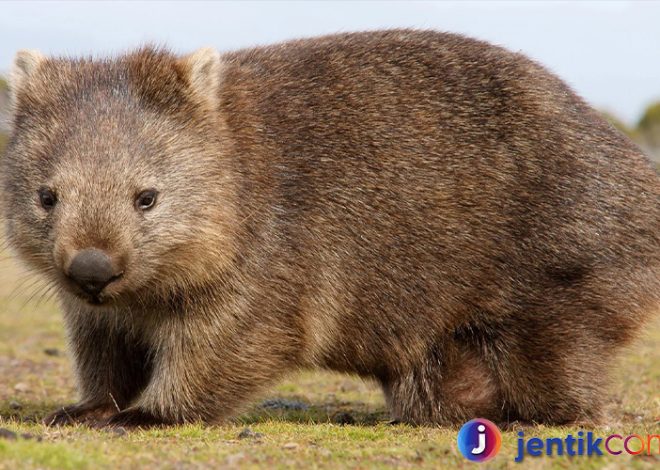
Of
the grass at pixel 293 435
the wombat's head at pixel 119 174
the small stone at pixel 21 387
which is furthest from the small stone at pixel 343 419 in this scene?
the small stone at pixel 21 387

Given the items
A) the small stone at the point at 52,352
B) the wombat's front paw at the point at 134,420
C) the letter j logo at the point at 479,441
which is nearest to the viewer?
the letter j logo at the point at 479,441

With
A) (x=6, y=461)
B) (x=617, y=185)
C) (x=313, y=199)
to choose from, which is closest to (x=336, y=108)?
(x=313, y=199)

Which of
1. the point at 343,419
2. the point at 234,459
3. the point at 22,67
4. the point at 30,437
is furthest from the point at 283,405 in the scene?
the point at 22,67

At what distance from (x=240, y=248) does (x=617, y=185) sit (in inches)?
103

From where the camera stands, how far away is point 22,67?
7.00m

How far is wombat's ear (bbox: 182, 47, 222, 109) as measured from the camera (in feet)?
22.2

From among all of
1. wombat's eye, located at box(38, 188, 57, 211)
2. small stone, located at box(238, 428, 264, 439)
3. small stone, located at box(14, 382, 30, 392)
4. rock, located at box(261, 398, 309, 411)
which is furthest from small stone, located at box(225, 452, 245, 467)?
small stone, located at box(14, 382, 30, 392)

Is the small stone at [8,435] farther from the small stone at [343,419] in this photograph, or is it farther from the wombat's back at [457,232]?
the small stone at [343,419]

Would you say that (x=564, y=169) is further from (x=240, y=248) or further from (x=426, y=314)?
(x=240, y=248)

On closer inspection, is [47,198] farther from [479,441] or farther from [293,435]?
[479,441]

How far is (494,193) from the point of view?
725 cm

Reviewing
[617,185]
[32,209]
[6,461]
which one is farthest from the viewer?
[617,185]

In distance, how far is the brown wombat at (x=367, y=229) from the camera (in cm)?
669

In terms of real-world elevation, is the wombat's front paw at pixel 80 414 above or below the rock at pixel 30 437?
below
